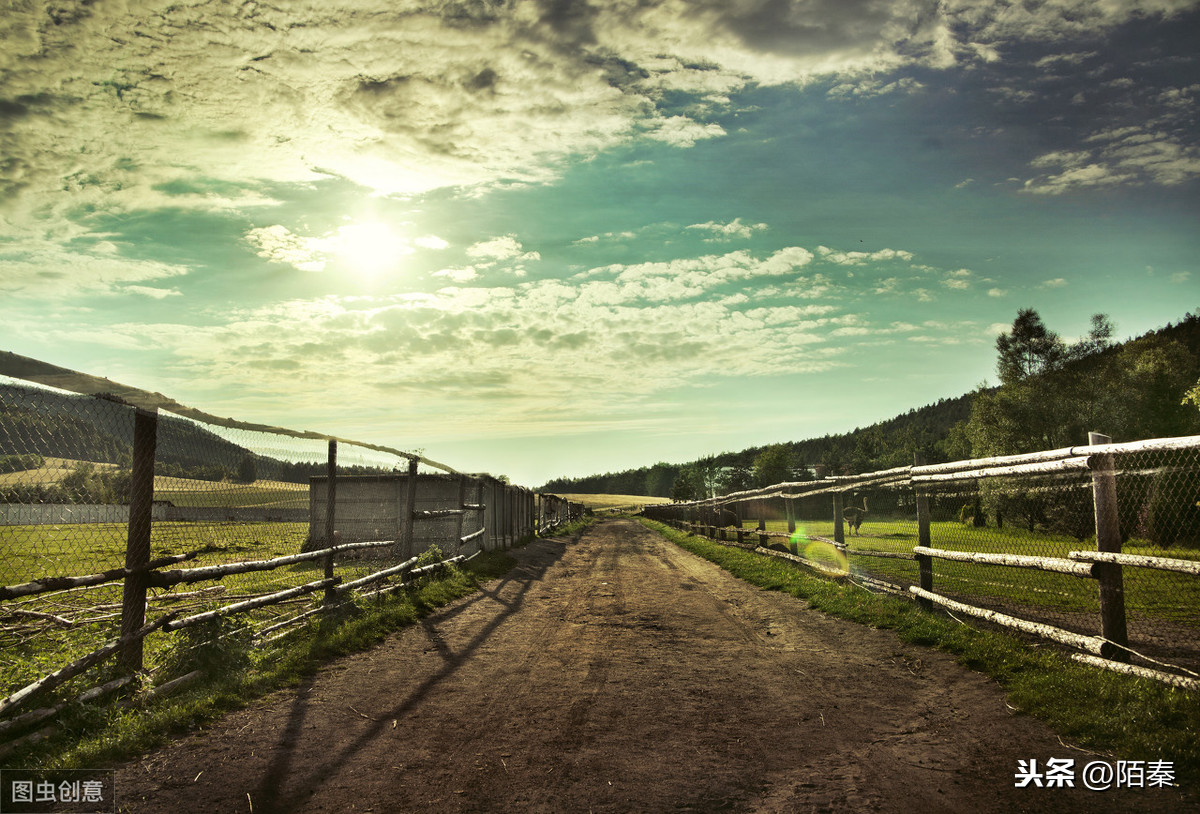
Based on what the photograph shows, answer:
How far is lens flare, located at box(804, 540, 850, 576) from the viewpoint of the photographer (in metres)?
12.6

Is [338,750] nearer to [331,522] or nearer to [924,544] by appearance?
[331,522]

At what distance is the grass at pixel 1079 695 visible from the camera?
3967mm

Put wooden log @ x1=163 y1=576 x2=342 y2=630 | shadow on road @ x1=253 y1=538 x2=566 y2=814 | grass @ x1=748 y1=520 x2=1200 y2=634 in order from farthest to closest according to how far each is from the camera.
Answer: grass @ x1=748 y1=520 x2=1200 y2=634
wooden log @ x1=163 y1=576 x2=342 y2=630
shadow on road @ x1=253 y1=538 x2=566 y2=814

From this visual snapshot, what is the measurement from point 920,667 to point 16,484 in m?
7.36

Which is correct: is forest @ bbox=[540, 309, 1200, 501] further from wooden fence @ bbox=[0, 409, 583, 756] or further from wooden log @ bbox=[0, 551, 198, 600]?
wooden log @ bbox=[0, 551, 198, 600]

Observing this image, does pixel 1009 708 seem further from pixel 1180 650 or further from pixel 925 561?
pixel 925 561

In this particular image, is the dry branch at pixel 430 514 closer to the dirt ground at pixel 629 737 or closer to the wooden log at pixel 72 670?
the dirt ground at pixel 629 737

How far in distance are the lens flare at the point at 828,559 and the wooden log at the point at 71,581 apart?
1043cm

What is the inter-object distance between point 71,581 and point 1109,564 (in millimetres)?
8165

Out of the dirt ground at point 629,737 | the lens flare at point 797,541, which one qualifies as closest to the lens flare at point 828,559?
the lens flare at point 797,541

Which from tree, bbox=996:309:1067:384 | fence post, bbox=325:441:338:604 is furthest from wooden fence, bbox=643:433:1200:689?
tree, bbox=996:309:1067:384

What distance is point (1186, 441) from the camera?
16.4 feet

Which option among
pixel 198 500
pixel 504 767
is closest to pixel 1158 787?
pixel 504 767

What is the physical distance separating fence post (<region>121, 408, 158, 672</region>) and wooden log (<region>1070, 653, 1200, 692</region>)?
785 cm
